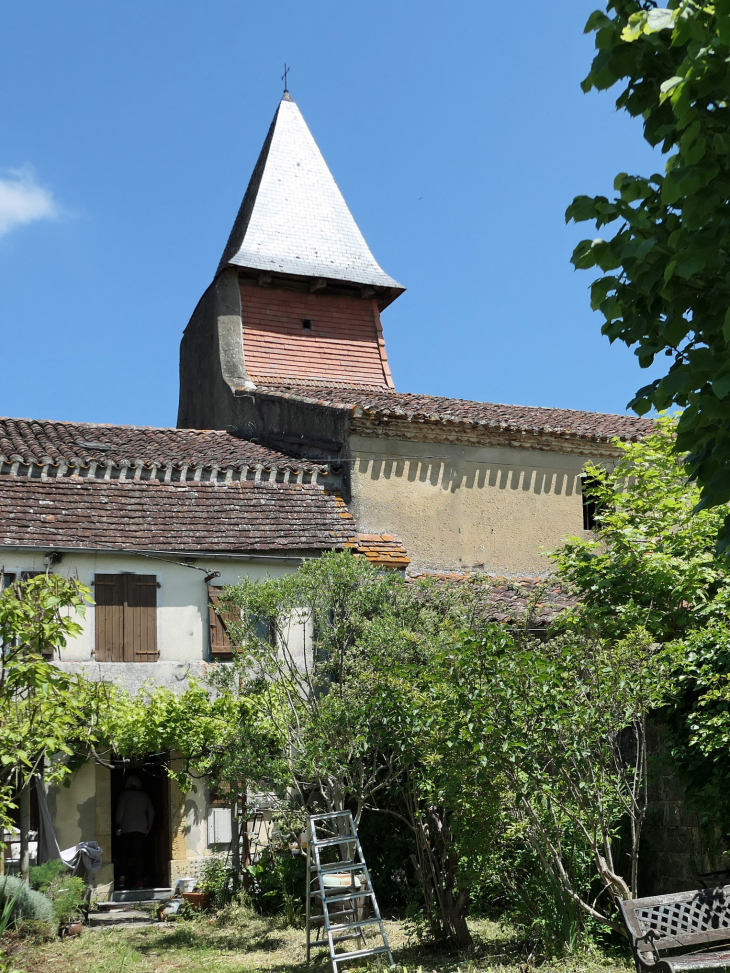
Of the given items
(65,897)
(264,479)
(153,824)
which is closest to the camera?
(65,897)

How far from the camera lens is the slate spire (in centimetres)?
2170

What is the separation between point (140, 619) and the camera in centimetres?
1410

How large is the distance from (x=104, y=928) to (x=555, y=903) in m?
5.95

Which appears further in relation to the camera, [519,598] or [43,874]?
[519,598]

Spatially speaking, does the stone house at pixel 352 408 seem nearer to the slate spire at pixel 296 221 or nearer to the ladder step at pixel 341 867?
the slate spire at pixel 296 221

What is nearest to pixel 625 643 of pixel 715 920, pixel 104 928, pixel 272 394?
pixel 715 920

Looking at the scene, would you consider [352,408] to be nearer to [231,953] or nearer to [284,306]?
[284,306]

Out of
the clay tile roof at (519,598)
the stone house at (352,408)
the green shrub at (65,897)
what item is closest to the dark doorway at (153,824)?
the green shrub at (65,897)

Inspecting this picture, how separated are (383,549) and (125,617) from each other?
4.19 m

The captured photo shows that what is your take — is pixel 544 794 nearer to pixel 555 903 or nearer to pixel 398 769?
pixel 555 903

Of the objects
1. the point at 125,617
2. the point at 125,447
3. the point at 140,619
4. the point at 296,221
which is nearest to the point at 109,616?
the point at 125,617

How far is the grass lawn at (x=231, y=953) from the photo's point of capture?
8.77m

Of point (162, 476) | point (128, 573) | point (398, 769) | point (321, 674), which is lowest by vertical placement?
point (398, 769)

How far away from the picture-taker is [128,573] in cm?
1415
